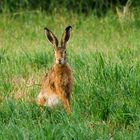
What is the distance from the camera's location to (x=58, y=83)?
258 inches

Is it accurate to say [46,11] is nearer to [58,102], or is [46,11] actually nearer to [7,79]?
[7,79]

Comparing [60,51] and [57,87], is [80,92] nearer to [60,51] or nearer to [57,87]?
[57,87]

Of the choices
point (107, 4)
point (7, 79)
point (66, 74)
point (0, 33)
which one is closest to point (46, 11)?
point (107, 4)

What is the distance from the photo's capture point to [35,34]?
39.8 feet

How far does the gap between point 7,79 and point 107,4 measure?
23.1 ft

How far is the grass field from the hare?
88mm

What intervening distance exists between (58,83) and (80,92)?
62 centimetres

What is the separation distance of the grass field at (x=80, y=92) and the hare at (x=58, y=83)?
0.09 meters

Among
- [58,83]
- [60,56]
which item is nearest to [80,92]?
[58,83]

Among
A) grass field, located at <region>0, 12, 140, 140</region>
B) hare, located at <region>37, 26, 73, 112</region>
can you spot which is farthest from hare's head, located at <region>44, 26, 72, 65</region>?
grass field, located at <region>0, 12, 140, 140</region>

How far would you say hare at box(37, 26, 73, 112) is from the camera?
648cm

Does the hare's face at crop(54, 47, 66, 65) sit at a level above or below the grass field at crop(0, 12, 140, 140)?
above

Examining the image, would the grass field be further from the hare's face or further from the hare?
the hare's face

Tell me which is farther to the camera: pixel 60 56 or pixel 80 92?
pixel 80 92
